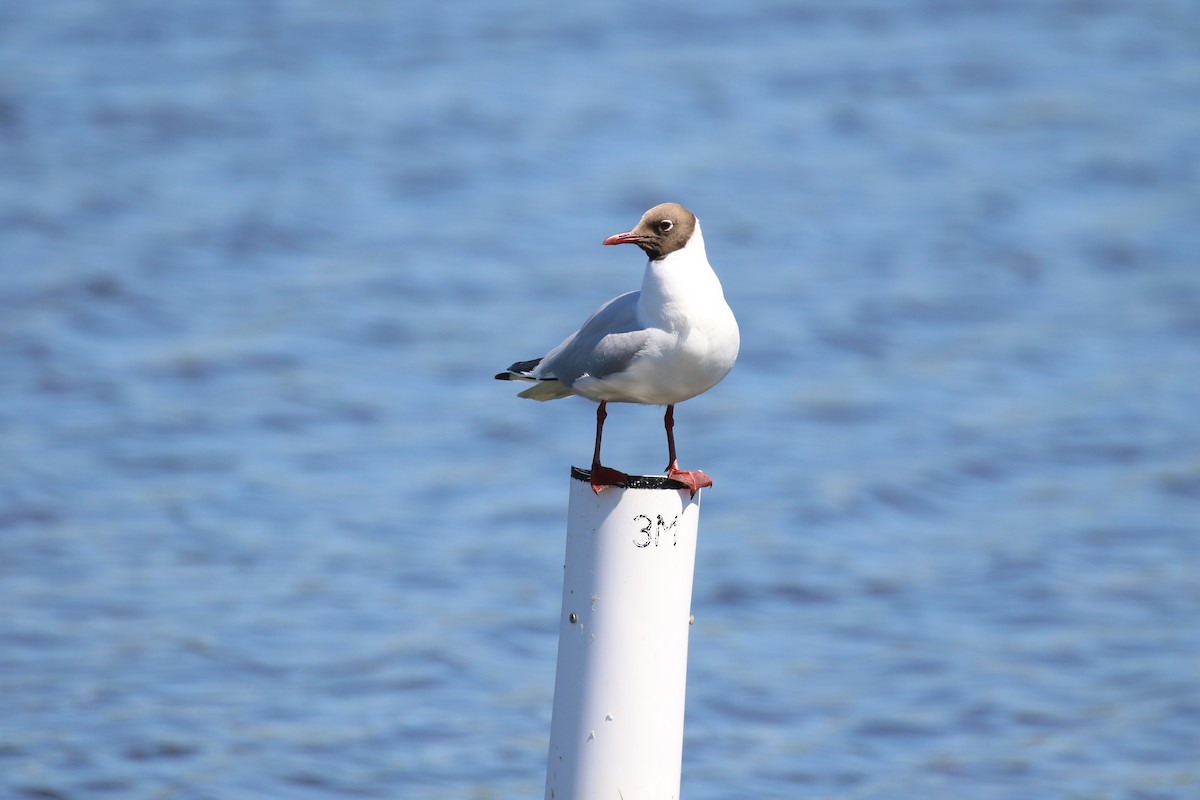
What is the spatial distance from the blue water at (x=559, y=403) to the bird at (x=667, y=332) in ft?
10.4

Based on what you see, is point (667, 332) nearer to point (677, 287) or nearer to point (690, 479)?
point (677, 287)

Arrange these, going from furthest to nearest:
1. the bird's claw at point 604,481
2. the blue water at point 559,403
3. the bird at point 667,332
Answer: the blue water at point 559,403, the bird at point 667,332, the bird's claw at point 604,481

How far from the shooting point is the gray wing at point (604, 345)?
4.17 m

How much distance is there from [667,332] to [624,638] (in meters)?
0.75

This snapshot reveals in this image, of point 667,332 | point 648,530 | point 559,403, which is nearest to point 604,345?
point 667,332

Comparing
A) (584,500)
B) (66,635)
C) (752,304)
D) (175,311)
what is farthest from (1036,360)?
(584,500)

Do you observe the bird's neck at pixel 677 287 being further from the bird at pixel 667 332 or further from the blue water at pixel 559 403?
the blue water at pixel 559 403

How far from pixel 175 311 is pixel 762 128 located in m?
6.82

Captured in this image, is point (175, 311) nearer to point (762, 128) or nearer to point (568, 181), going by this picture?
point (568, 181)

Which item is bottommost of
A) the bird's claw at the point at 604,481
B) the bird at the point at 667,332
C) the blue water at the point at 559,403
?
the bird's claw at the point at 604,481

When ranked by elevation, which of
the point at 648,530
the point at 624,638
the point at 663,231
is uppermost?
the point at 663,231

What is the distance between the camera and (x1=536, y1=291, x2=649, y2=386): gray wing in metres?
4.17

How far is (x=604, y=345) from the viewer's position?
4211 mm

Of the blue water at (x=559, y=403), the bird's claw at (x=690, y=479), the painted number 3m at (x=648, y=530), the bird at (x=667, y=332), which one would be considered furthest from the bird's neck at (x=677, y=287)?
the blue water at (x=559, y=403)
